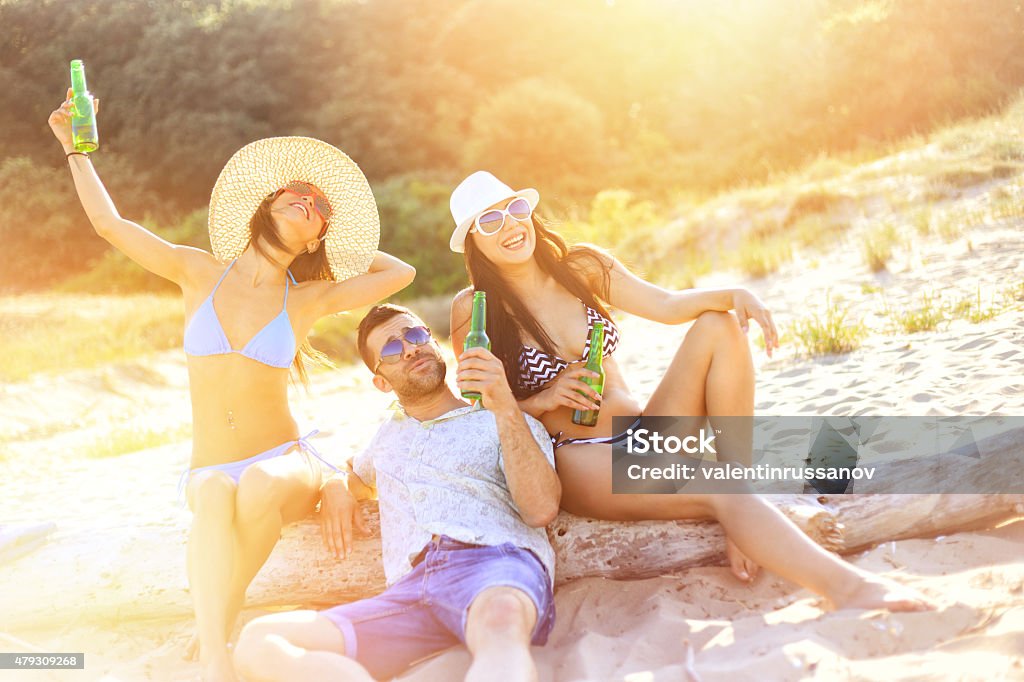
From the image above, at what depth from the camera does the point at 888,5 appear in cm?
1808

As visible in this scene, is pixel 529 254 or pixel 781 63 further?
pixel 781 63

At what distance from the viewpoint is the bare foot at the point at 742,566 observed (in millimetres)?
3643

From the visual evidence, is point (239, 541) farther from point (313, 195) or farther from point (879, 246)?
point (879, 246)

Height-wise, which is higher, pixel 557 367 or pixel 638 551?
pixel 557 367

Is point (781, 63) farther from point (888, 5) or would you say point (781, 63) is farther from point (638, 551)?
point (638, 551)

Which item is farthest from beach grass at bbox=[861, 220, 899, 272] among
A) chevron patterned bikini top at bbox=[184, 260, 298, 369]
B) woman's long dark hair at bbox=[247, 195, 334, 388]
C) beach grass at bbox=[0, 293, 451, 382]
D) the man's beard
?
chevron patterned bikini top at bbox=[184, 260, 298, 369]

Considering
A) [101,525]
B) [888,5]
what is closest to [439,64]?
[888,5]

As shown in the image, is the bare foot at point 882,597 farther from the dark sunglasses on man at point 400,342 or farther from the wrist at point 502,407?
the dark sunglasses on man at point 400,342

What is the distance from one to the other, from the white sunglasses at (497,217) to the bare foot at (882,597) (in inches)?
78.2

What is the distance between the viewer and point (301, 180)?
4379 mm

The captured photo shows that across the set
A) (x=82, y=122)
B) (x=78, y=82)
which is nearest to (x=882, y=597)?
(x=82, y=122)

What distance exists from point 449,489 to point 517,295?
102 cm

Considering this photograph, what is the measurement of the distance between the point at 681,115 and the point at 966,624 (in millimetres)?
25203

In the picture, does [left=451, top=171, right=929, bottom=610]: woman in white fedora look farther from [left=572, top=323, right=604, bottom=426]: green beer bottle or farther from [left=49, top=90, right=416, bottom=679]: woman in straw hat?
[left=49, top=90, right=416, bottom=679]: woman in straw hat
